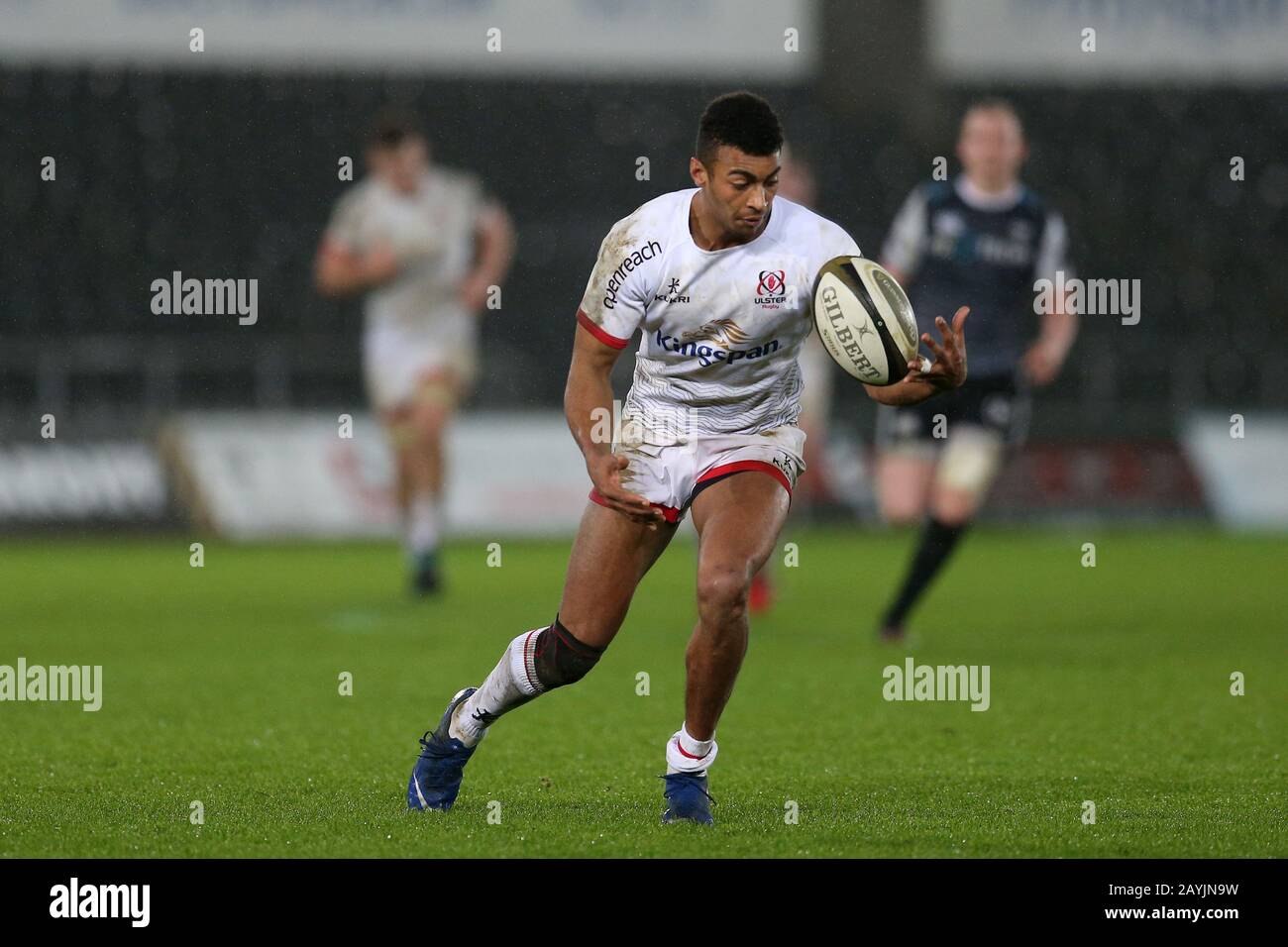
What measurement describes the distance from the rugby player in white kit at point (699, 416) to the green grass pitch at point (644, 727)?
0.35m

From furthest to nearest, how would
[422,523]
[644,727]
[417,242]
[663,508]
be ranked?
1. [417,242]
2. [422,523]
3. [644,727]
4. [663,508]

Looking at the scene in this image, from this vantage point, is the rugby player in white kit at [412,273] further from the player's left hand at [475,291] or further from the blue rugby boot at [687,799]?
the blue rugby boot at [687,799]

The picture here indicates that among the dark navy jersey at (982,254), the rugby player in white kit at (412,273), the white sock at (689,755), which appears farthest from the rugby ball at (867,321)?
the rugby player in white kit at (412,273)

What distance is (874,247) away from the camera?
2280 cm

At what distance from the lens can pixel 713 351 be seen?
5.52m

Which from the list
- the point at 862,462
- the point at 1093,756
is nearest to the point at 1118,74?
the point at 862,462

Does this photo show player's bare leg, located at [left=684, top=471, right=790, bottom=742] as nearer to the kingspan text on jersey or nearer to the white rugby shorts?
the white rugby shorts

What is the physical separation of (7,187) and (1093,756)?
62.5ft

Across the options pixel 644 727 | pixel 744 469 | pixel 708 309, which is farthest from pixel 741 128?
pixel 644 727

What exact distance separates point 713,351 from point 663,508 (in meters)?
0.48

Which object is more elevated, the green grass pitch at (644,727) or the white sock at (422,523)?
the white sock at (422,523)

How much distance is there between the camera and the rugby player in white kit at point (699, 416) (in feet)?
17.2

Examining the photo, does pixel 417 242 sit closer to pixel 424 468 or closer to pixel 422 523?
pixel 424 468

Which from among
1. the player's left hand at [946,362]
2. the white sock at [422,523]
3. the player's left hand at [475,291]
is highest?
the player's left hand at [475,291]
